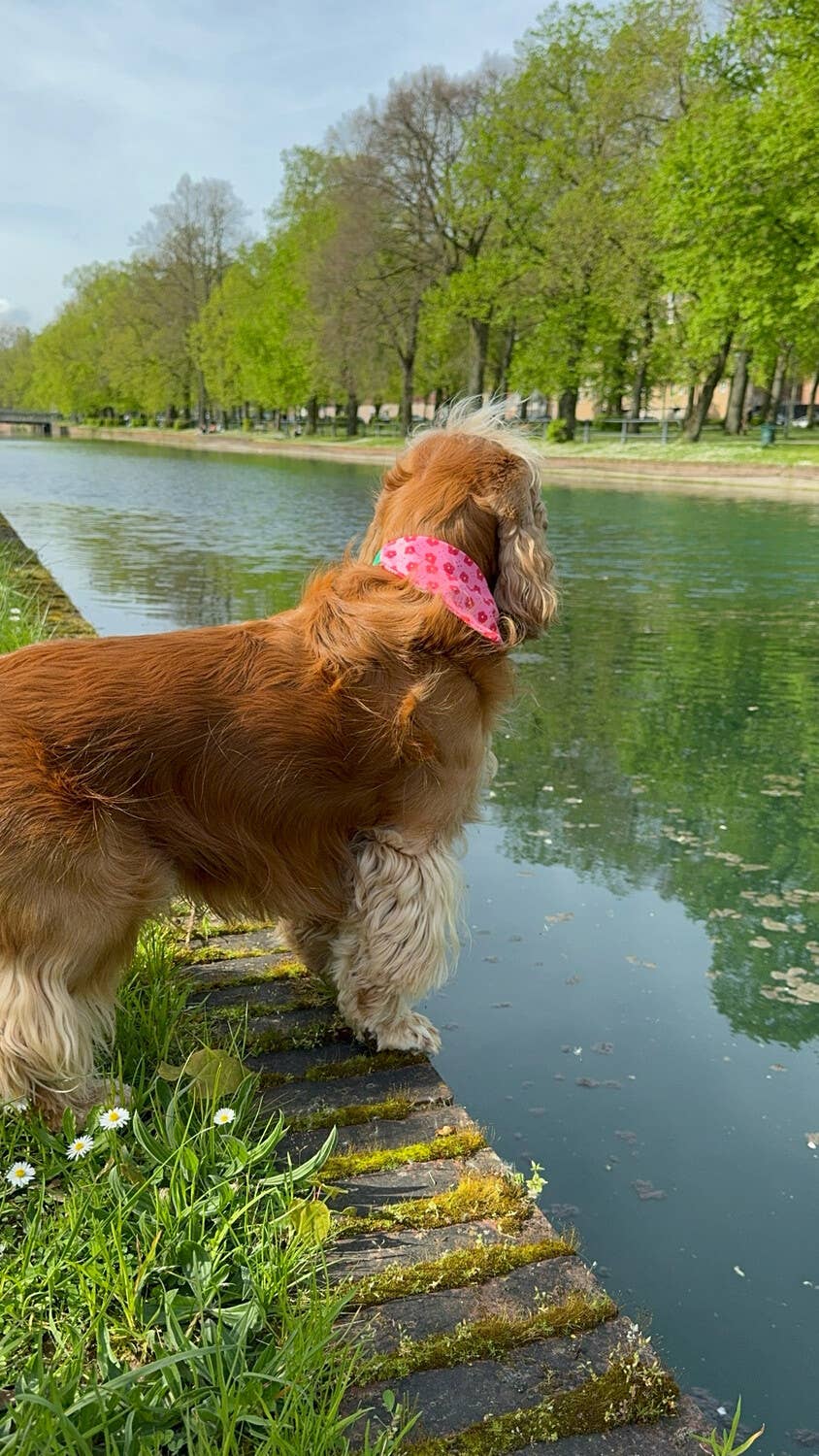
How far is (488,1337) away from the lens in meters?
1.94

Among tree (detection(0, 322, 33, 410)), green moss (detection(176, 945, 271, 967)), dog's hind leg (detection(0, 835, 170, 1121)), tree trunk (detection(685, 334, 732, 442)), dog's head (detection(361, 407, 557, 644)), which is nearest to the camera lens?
dog's hind leg (detection(0, 835, 170, 1121))

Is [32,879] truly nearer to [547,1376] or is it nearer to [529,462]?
[547,1376]

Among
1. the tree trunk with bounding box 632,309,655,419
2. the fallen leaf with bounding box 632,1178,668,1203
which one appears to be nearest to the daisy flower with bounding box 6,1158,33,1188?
the fallen leaf with bounding box 632,1178,668,1203

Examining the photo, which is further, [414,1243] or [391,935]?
[391,935]

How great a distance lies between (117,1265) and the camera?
6.36ft

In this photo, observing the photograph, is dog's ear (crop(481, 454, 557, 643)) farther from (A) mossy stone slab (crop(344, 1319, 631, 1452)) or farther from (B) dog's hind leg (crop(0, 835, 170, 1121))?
(A) mossy stone slab (crop(344, 1319, 631, 1452))

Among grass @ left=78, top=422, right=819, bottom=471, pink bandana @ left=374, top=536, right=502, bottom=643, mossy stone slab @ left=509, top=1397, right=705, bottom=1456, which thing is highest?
pink bandana @ left=374, top=536, right=502, bottom=643

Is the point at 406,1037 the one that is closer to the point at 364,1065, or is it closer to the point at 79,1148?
the point at 364,1065

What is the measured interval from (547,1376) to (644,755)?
16.6 ft

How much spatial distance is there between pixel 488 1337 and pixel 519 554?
215 centimetres

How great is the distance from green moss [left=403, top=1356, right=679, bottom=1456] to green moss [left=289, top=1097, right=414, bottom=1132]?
2.93ft

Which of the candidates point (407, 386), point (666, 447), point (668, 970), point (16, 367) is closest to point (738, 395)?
point (666, 447)

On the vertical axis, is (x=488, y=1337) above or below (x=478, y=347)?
below

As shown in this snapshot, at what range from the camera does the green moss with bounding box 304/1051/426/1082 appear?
2.83m
